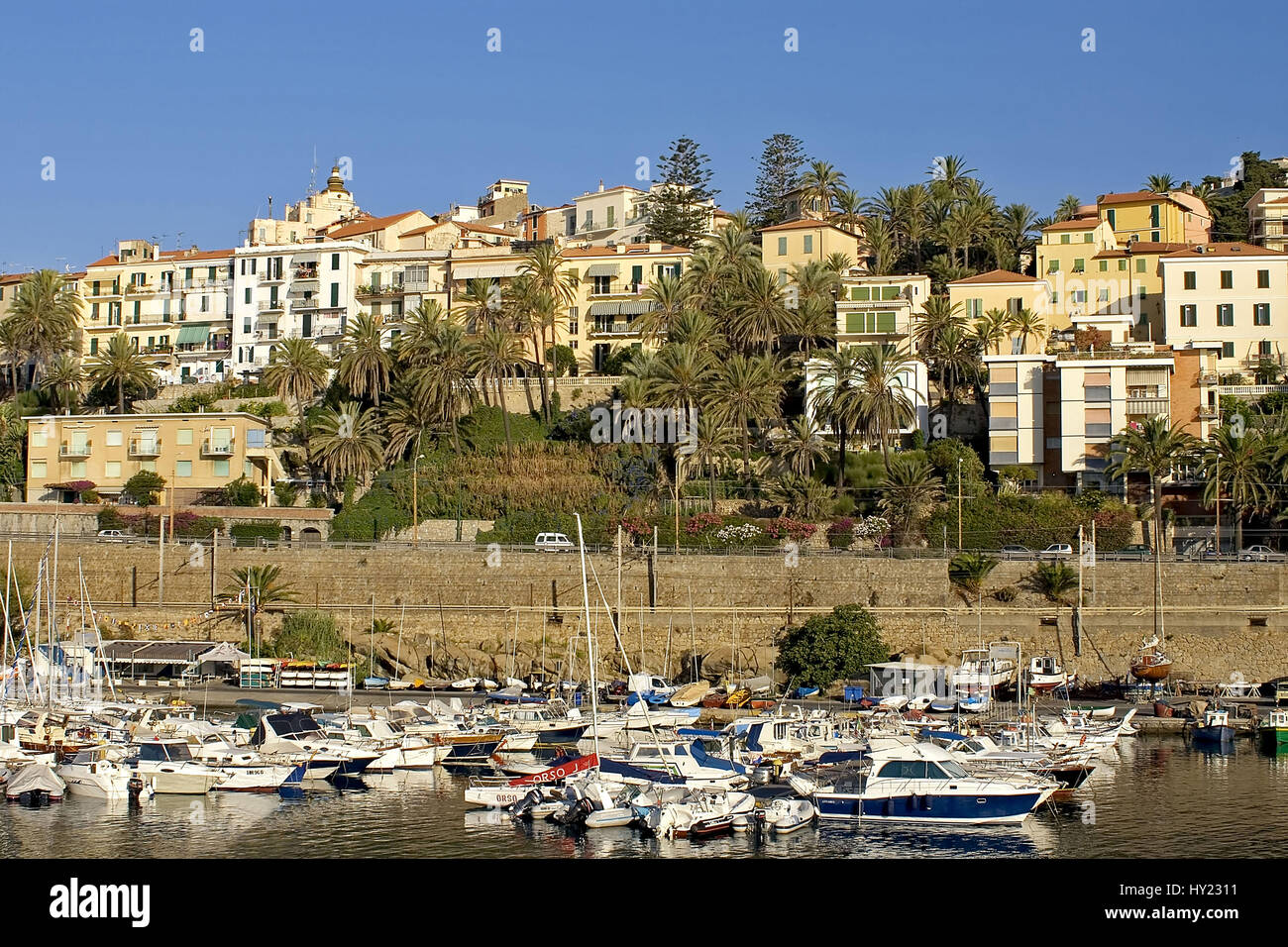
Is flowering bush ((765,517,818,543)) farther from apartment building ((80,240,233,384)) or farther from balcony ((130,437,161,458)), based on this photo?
apartment building ((80,240,233,384))

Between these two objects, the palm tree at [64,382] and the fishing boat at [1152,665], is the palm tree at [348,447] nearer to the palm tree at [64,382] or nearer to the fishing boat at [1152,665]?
the palm tree at [64,382]

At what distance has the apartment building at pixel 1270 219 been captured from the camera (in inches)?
3622

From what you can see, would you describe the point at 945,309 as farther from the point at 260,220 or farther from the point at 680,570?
the point at 260,220

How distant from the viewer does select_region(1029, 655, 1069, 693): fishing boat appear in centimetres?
4784

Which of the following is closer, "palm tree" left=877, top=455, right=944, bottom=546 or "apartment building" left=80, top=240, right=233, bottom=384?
"palm tree" left=877, top=455, right=944, bottom=546

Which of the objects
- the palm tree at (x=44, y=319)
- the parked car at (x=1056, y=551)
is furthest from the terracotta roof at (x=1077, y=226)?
the palm tree at (x=44, y=319)

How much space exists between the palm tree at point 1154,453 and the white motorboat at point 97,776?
40773mm

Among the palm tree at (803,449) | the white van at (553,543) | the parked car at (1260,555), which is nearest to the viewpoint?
the parked car at (1260,555)

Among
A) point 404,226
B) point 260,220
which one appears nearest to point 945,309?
point 404,226

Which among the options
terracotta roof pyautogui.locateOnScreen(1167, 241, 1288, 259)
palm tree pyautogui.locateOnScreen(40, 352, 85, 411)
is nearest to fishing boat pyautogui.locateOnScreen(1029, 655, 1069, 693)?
terracotta roof pyautogui.locateOnScreen(1167, 241, 1288, 259)

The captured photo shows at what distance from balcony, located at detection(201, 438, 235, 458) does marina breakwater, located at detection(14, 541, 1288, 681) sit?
12711 millimetres

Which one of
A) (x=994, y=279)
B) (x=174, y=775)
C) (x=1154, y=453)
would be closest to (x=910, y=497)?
(x=1154, y=453)

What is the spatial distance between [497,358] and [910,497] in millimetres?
22039

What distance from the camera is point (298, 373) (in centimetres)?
7469
